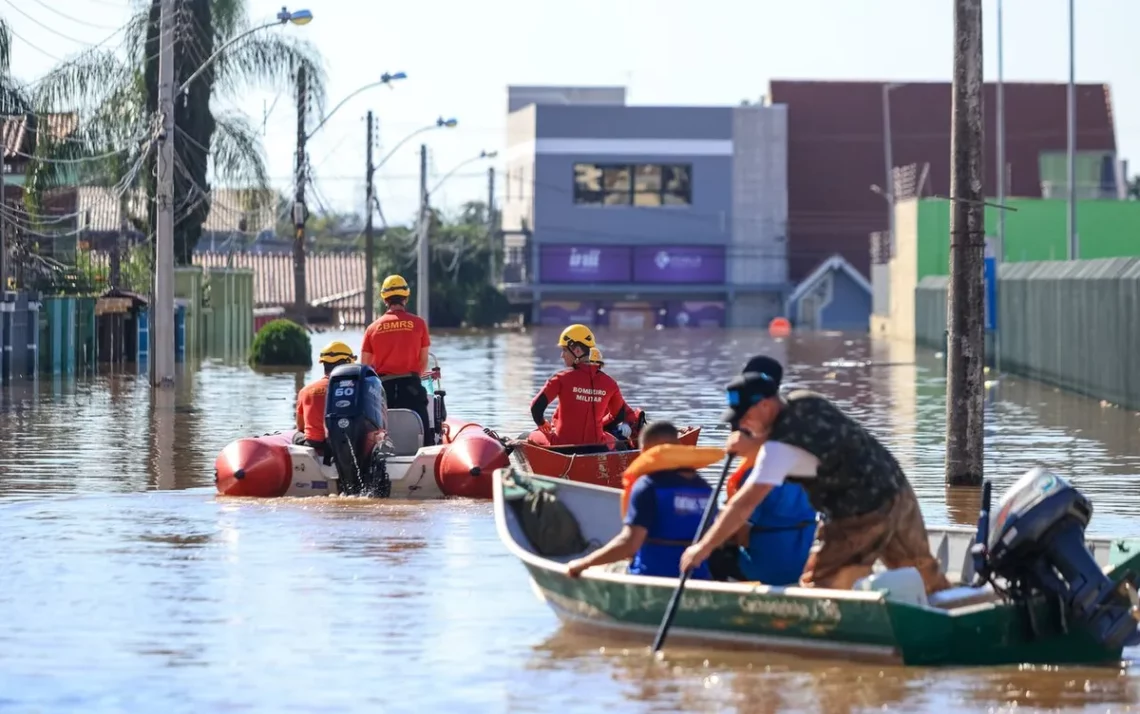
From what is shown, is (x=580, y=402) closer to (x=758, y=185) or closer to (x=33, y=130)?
(x=33, y=130)

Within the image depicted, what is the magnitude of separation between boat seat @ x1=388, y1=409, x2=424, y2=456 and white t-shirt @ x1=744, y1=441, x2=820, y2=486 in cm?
876

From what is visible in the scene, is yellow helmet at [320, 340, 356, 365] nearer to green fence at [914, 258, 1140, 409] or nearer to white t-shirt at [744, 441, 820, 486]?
white t-shirt at [744, 441, 820, 486]

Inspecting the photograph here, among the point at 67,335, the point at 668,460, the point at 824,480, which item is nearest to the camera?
the point at 824,480

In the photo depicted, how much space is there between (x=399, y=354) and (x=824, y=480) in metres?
9.04

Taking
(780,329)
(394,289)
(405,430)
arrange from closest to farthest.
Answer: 1. (405,430)
2. (394,289)
3. (780,329)

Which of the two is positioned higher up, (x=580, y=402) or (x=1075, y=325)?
(x=1075, y=325)

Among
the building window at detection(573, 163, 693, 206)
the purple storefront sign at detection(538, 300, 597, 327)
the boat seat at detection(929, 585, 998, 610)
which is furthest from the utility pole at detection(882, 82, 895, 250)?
the boat seat at detection(929, 585, 998, 610)

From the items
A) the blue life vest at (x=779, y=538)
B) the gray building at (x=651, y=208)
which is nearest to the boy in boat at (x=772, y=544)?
the blue life vest at (x=779, y=538)

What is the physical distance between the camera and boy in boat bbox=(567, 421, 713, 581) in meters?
11.3

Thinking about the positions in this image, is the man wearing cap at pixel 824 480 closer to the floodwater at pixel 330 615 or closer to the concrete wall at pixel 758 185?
the floodwater at pixel 330 615

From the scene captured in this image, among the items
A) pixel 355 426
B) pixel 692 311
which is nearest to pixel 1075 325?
pixel 355 426

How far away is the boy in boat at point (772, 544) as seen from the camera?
11406 mm

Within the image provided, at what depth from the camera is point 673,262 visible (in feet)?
332

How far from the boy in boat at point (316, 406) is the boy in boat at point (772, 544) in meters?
6.98
